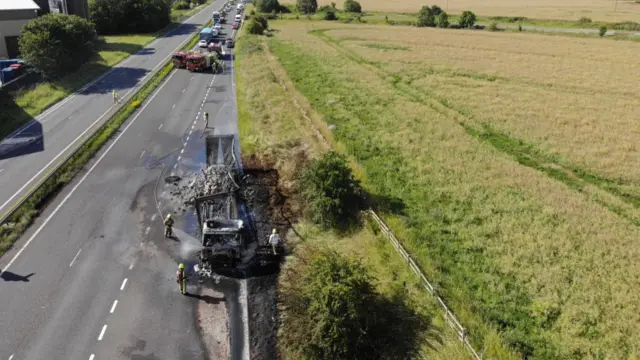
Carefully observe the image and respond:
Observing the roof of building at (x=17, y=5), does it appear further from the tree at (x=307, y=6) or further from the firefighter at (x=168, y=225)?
the tree at (x=307, y=6)

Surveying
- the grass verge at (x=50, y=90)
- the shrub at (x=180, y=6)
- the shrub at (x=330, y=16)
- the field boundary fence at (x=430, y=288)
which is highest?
the shrub at (x=180, y=6)

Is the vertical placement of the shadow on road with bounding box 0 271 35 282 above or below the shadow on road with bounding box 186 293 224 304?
above

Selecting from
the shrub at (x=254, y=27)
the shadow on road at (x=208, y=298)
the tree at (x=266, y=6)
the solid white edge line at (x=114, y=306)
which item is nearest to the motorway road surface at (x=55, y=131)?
the solid white edge line at (x=114, y=306)

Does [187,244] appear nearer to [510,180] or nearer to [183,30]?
[510,180]

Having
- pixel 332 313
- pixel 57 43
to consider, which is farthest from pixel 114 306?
pixel 57 43

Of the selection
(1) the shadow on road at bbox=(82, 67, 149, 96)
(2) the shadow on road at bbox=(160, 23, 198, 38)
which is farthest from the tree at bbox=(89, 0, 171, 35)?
(1) the shadow on road at bbox=(82, 67, 149, 96)

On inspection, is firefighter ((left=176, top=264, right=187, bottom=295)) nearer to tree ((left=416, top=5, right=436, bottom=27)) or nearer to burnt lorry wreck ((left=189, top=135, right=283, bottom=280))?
burnt lorry wreck ((left=189, top=135, right=283, bottom=280))
